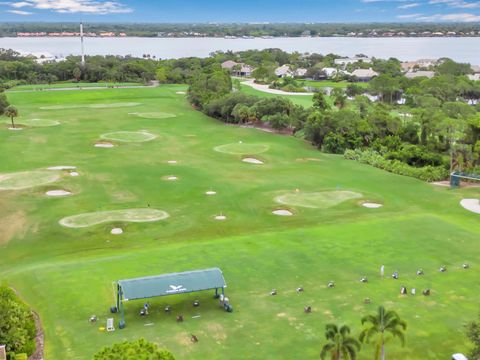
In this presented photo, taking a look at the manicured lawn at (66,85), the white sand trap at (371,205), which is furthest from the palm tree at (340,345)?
the manicured lawn at (66,85)

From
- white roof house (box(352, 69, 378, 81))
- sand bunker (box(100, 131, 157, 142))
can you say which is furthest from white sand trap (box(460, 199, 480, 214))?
white roof house (box(352, 69, 378, 81))

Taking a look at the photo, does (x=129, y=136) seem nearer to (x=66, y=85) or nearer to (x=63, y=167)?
(x=63, y=167)

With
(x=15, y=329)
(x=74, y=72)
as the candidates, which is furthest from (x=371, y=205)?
(x=74, y=72)

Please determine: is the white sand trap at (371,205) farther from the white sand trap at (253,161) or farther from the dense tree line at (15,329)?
the dense tree line at (15,329)

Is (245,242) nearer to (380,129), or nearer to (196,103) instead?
(380,129)

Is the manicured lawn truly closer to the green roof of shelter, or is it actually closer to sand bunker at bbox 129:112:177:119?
sand bunker at bbox 129:112:177:119

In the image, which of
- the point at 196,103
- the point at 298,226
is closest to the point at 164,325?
the point at 298,226
